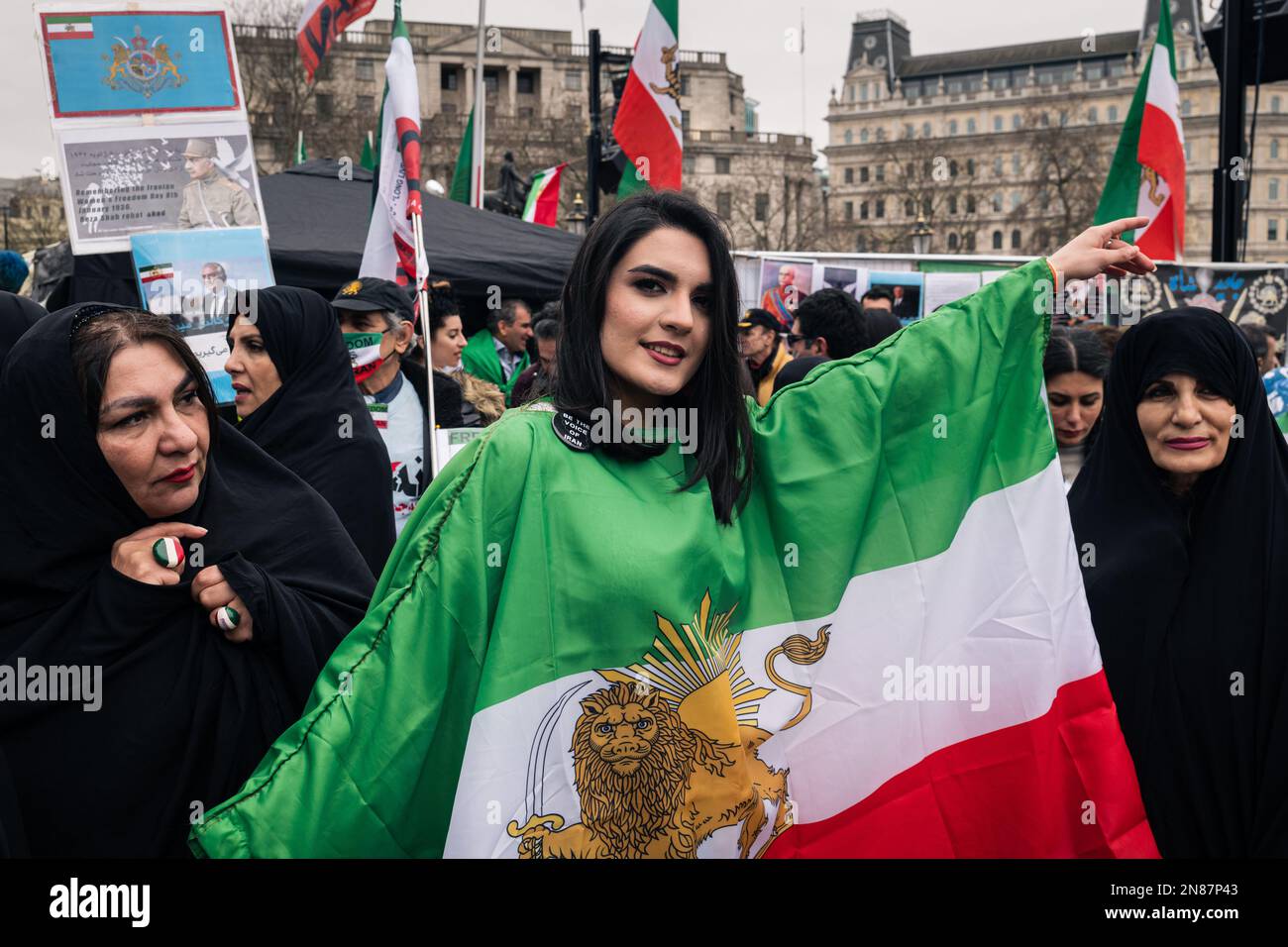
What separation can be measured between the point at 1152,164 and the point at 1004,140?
78643mm

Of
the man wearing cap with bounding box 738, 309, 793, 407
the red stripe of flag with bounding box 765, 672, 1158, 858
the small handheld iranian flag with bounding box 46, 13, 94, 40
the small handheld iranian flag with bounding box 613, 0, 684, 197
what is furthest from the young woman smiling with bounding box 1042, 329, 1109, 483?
the small handheld iranian flag with bounding box 613, 0, 684, 197

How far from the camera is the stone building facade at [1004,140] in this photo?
57.3m

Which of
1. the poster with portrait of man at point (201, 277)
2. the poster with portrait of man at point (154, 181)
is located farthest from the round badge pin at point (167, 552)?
the poster with portrait of man at point (154, 181)

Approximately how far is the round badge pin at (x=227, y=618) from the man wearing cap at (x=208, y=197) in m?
3.92

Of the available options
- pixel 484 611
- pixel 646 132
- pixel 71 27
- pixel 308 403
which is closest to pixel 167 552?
pixel 484 611

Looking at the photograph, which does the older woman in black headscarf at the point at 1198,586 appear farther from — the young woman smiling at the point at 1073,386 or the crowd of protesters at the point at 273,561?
the young woman smiling at the point at 1073,386

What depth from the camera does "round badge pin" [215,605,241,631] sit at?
223cm

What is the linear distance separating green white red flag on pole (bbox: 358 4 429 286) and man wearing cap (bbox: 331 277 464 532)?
1098 mm

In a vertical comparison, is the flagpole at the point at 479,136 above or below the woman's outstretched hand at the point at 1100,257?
above

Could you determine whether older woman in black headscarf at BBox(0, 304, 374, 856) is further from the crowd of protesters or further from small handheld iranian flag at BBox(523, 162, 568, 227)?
small handheld iranian flag at BBox(523, 162, 568, 227)

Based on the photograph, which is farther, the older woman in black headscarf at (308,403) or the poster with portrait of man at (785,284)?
the poster with portrait of man at (785,284)

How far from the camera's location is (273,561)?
243cm

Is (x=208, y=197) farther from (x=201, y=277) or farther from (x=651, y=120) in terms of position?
(x=651, y=120)

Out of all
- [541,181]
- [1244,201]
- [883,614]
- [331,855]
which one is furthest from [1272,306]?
[331,855]
